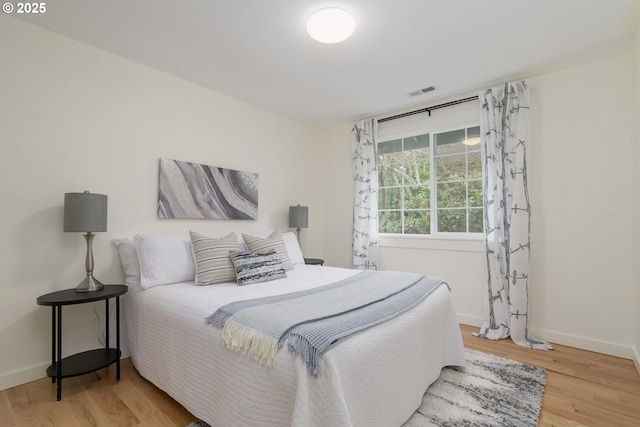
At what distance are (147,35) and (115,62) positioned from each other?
0.51m

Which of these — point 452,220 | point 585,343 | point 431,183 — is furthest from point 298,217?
point 585,343

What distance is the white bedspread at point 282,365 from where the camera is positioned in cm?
119

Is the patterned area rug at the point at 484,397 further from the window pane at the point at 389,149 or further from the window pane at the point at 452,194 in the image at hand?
the window pane at the point at 389,149

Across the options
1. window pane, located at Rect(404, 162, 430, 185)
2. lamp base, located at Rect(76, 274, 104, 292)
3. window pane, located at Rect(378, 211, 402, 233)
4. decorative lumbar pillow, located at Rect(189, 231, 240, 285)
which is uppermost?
window pane, located at Rect(404, 162, 430, 185)

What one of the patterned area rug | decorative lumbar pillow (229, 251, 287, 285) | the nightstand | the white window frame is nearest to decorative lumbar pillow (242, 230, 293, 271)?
decorative lumbar pillow (229, 251, 287, 285)

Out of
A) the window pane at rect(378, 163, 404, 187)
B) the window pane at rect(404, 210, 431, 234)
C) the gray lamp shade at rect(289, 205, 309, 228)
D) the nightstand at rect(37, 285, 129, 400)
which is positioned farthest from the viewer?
the window pane at rect(378, 163, 404, 187)

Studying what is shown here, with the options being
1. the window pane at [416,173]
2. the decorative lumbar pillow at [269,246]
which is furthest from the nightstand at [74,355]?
the window pane at [416,173]

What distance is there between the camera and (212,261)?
2381 mm

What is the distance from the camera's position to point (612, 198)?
2.57 meters

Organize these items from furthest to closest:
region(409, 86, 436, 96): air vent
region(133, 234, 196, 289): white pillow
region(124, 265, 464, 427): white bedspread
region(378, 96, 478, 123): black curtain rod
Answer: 1. region(378, 96, 478, 123): black curtain rod
2. region(409, 86, 436, 96): air vent
3. region(133, 234, 196, 289): white pillow
4. region(124, 265, 464, 427): white bedspread

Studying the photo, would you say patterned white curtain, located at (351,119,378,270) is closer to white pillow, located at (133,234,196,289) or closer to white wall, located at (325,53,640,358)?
white wall, located at (325,53,640,358)

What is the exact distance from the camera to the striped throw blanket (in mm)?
1257

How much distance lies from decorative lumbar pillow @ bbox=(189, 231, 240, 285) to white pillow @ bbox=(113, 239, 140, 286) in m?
0.45

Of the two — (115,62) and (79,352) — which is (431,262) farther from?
(115,62)
